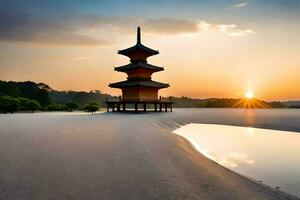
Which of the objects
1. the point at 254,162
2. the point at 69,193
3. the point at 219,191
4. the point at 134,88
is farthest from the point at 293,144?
the point at 134,88

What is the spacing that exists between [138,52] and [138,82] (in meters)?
6.35

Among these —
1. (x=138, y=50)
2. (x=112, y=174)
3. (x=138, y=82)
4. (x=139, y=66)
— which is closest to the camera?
(x=112, y=174)

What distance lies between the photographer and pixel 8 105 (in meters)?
43.2

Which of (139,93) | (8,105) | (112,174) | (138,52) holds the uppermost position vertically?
(138,52)

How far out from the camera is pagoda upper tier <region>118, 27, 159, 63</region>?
44.9 m

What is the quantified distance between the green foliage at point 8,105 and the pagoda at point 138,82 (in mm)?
14781

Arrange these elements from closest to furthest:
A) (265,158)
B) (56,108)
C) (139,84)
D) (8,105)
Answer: (265,158)
(139,84)
(8,105)
(56,108)

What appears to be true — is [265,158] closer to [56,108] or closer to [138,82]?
[138,82]

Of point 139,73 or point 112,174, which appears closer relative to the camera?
point 112,174

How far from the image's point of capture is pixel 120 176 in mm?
8148

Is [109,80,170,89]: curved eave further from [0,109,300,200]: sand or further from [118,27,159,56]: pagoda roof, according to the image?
[0,109,300,200]: sand

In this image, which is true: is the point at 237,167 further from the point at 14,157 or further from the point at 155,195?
the point at 14,157

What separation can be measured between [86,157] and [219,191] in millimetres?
5370

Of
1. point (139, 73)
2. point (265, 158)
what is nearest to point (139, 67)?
point (139, 73)
